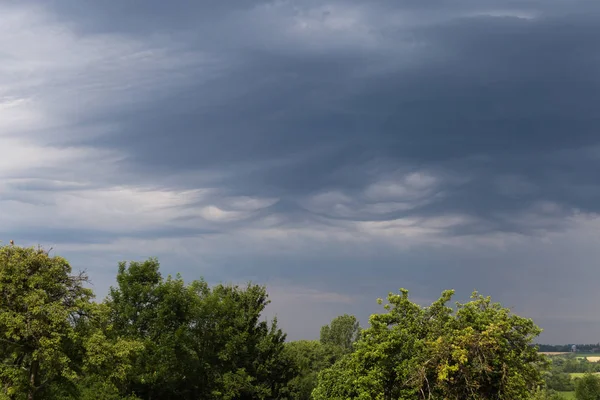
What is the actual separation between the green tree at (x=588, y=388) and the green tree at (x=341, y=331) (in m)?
48.4

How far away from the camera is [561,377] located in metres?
170

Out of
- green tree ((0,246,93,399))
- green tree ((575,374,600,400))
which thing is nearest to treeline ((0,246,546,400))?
green tree ((0,246,93,399))

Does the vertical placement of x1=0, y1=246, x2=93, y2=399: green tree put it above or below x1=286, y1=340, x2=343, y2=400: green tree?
above

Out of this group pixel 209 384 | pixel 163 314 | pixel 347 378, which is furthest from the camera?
pixel 209 384

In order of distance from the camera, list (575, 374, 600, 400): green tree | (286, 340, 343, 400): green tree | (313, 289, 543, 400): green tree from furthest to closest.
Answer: (575, 374, 600, 400): green tree
(286, 340, 343, 400): green tree
(313, 289, 543, 400): green tree

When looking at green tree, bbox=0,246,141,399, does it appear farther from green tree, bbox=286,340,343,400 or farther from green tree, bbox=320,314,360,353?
green tree, bbox=320,314,360,353

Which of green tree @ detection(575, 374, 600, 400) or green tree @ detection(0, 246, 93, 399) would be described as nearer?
green tree @ detection(0, 246, 93, 399)

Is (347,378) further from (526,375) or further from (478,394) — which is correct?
(526,375)

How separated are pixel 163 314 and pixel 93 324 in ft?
55.2

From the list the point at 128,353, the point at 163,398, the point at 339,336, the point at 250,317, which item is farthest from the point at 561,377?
the point at 128,353

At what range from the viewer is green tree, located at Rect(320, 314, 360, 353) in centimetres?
13875

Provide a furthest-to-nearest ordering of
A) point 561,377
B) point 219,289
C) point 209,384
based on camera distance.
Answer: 1. point 561,377
2. point 219,289
3. point 209,384

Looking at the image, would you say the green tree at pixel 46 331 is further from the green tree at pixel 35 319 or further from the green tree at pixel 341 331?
the green tree at pixel 341 331

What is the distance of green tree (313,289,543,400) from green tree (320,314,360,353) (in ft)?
332
